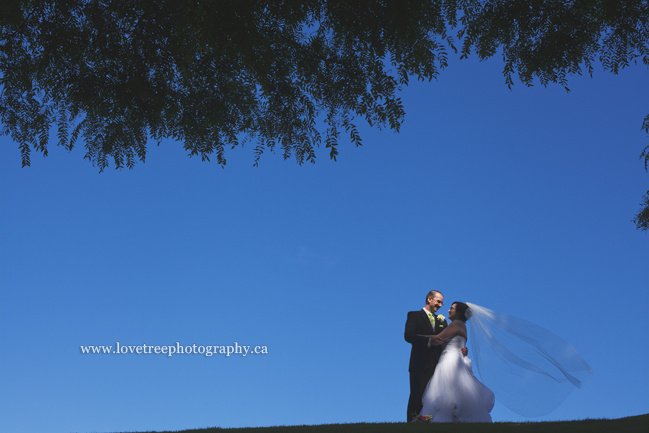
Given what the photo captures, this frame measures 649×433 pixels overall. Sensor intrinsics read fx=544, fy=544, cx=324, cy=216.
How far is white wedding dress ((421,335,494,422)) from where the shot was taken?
9227mm

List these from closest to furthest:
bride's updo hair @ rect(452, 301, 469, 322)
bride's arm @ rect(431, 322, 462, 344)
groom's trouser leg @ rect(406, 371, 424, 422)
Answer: bride's arm @ rect(431, 322, 462, 344), groom's trouser leg @ rect(406, 371, 424, 422), bride's updo hair @ rect(452, 301, 469, 322)

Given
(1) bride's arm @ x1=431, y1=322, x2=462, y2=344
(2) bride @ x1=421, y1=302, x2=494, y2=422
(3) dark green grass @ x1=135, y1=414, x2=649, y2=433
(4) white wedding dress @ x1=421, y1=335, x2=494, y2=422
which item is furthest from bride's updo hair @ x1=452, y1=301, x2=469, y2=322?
(3) dark green grass @ x1=135, y1=414, x2=649, y2=433

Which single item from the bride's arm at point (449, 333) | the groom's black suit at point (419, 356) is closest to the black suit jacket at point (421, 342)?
the groom's black suit at point (419, 356)

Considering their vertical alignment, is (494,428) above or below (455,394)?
below

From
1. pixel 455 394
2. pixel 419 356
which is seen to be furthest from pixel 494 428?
pixel 419 356

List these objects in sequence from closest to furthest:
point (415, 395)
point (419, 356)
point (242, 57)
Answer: point (242, 57), point (415, 395), point (419, 356)

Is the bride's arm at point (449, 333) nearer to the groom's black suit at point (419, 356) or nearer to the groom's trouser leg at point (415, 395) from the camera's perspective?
the groom's black suit at point (419, 356)

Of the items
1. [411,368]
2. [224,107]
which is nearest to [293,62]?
[224,107]

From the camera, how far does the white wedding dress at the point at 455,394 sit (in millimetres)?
9227

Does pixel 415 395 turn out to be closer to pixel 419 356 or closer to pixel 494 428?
pixel 419 356

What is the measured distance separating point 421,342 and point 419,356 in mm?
261

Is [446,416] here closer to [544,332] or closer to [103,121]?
[544,332]

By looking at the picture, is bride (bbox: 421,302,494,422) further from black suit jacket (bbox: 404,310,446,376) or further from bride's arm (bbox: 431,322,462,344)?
black suit jacket (bbox: 404,310,446,376)

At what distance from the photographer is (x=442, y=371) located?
9523 millimetres
